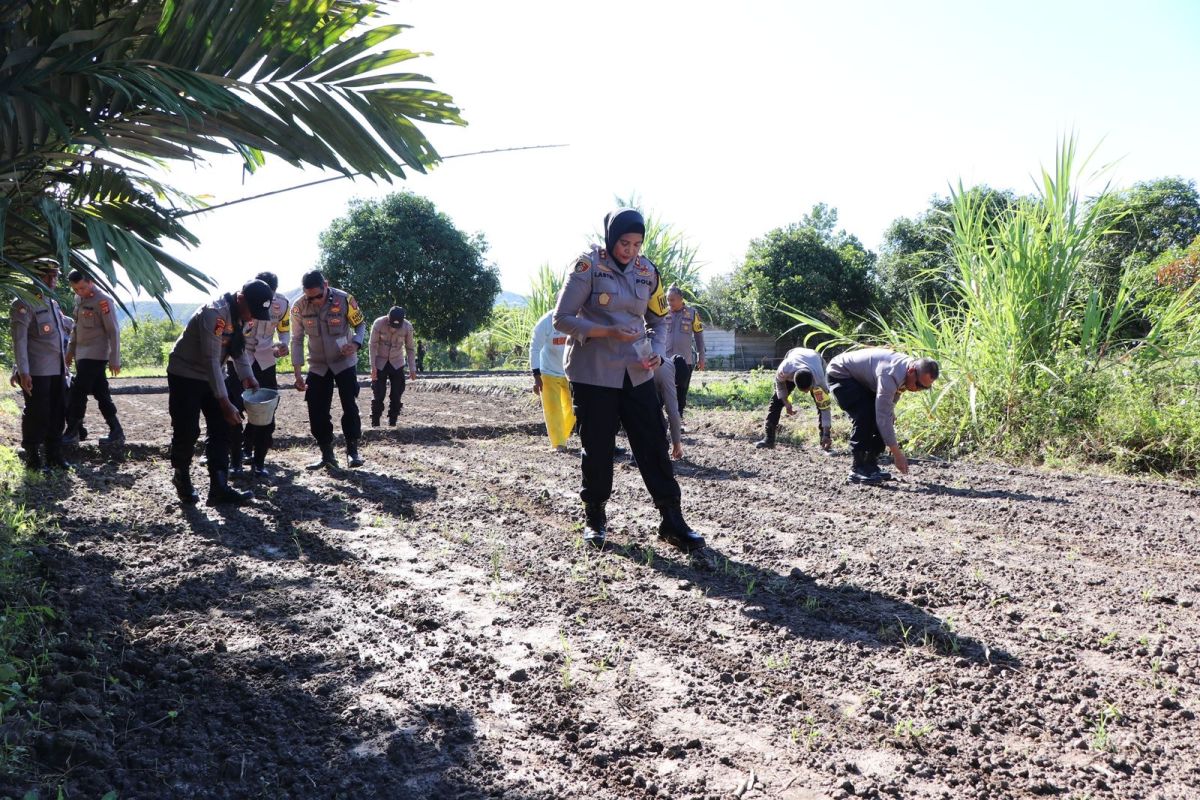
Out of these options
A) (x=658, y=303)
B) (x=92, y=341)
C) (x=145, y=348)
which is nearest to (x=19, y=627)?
(x=658, y=303)

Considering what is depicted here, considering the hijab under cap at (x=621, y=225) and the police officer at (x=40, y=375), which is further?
the police officer at (x=40, y=375)

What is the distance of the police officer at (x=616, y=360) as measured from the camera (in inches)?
159

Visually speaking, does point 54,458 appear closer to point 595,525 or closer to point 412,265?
point 595,525

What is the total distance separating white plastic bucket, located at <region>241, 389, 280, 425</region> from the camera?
5.60 metres

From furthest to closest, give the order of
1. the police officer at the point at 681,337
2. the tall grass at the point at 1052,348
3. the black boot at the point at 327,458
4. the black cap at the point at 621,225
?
the police officer at the point at 681,337, the tall grass at the point at 1052,348, the black boot at the point at 327,458, the black cap at the point at 621,225

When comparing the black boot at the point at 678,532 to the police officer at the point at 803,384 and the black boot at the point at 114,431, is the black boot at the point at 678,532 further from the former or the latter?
the black boot at the point at 114,431

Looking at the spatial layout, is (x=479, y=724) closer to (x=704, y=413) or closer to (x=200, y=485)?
(x=200, y=485)

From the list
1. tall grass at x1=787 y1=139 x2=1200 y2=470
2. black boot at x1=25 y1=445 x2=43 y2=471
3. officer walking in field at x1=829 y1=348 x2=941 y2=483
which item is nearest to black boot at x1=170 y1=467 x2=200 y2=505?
black boot at x1=25 y1=445 x2=43 y2=471

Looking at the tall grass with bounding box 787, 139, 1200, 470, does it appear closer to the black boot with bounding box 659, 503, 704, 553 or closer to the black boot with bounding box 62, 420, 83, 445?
the black boot with bounding box 659, 503, 704, 553

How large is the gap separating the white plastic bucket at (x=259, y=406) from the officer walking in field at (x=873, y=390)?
13.8 ft

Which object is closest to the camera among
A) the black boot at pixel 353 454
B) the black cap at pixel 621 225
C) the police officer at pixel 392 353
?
the black cap at pixel 621 225

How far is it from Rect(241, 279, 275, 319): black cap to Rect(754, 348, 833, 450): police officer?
4438mm

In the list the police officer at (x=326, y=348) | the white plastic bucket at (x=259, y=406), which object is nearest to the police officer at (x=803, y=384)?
the police officer at (x=326, y=348)

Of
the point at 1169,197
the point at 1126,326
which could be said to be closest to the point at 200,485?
the point at 1126,326
